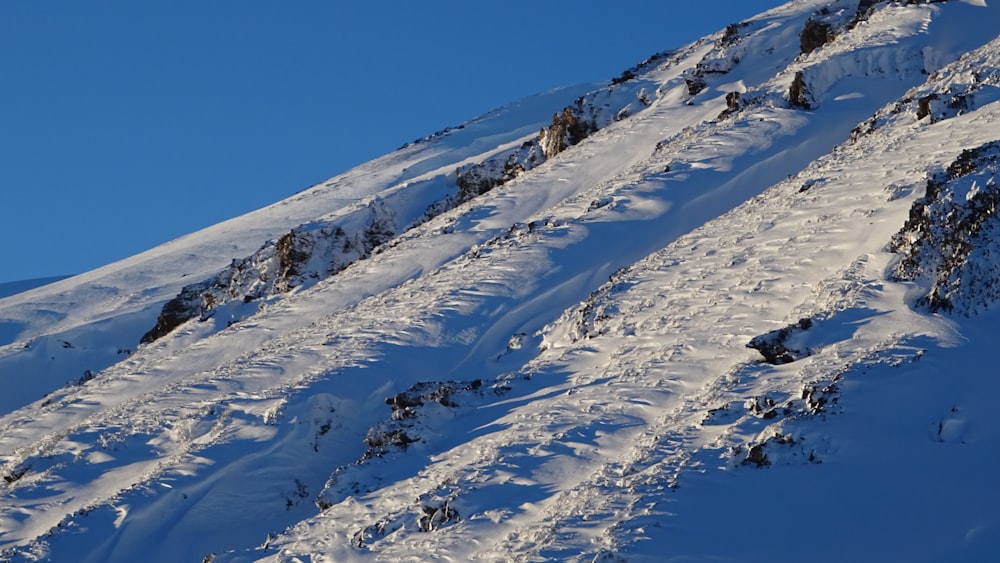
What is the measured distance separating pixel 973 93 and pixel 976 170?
889 centimetres

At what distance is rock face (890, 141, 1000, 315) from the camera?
18938 mm

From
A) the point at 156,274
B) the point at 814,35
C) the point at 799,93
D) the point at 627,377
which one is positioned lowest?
the point at 627,377

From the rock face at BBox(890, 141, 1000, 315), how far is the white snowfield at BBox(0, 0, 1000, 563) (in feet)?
0.47

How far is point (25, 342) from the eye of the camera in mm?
50469

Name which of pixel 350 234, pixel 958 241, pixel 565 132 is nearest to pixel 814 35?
pixel 565 132

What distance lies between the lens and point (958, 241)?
19.6m

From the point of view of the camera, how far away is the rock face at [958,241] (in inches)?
746

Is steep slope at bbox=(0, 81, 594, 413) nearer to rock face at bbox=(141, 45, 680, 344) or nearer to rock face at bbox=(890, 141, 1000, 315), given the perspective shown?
rock face at bbox=(141, 45, 680, 344)

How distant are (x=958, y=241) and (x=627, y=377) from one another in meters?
5.87

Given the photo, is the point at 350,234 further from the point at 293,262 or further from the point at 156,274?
the point at 156,274

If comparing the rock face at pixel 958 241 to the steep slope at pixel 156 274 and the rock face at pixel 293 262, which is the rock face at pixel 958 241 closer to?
the rock face at pixel 293 262

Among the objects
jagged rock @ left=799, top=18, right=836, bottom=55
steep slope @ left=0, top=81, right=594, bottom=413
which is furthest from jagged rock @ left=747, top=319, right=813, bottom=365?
jagged rock @ left=799, top=18, right=836, bottom=55

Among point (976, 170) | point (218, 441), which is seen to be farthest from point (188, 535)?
point (976, 170)

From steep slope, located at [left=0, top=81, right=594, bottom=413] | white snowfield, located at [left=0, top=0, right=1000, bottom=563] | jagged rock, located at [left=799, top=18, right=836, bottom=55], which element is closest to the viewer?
white snowfield, located at [left=0, top=0, right=1000, bottom=563]
